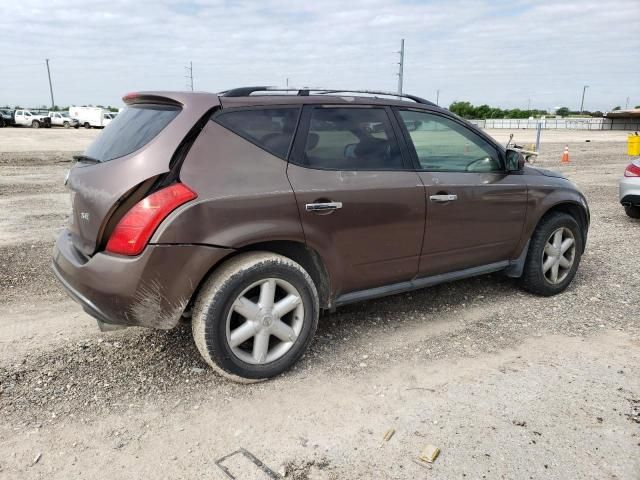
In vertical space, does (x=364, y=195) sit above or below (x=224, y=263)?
above

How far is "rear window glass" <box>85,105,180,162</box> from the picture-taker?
3.10m

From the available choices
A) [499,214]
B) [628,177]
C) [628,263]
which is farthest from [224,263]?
[628,177]

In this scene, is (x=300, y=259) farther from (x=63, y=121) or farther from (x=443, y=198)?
(x=63, y=121)

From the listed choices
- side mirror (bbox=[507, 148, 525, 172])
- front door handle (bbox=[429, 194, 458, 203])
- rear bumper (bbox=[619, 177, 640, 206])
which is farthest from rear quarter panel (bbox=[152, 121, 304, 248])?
rear bumper (bbox=[619, 177, 640, 206])

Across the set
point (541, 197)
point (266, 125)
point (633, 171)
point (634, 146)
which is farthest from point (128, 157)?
point (634, 146)

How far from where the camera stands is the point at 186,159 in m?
2.98

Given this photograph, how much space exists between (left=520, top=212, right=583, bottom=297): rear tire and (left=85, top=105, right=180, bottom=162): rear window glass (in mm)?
3261

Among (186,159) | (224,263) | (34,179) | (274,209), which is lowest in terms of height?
(34,179)

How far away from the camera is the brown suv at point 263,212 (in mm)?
2912

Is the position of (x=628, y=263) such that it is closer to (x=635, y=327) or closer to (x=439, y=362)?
(x=635, y=327)

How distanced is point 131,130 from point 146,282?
101cm

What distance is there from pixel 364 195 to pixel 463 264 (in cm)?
124

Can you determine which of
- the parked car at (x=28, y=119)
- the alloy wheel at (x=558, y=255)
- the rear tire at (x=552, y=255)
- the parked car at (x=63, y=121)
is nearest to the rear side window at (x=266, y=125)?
the rear tire at (x=552, y=255)

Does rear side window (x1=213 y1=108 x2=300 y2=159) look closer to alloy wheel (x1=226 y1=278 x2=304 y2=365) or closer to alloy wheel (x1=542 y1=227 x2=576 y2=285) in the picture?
alloy wheel (x1=226 y1=278 x2=304 y2=365)
